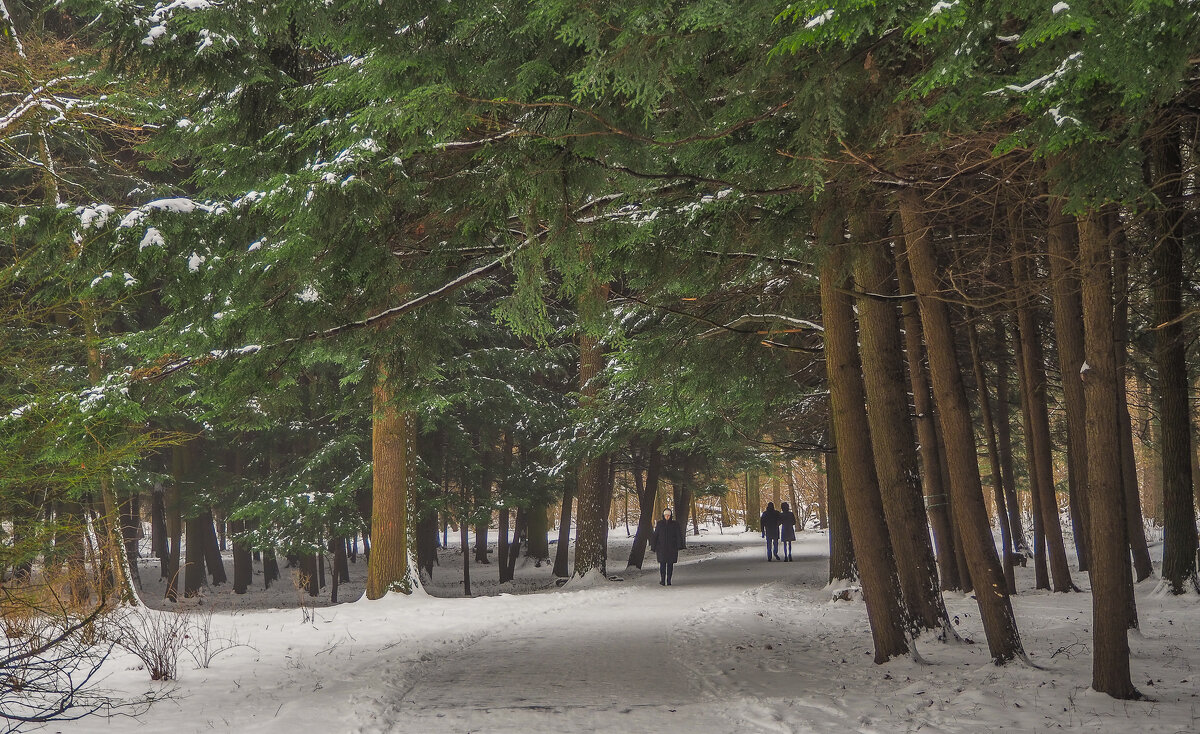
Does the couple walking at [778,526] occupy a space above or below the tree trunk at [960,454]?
below

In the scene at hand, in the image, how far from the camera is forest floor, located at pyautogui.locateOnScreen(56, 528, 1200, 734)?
19.4 feet

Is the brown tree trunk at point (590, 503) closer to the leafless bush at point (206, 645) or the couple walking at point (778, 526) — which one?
the couple walking at point (778, 526)

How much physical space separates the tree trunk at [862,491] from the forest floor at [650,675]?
37cm

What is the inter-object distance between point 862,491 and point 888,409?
87cm

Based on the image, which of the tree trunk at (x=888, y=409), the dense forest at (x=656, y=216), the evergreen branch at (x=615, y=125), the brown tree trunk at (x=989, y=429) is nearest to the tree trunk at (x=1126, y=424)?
the dense forest at (x=656, y=216)

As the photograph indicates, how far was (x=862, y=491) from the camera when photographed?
8055 mm

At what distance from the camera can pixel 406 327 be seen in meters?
8.36

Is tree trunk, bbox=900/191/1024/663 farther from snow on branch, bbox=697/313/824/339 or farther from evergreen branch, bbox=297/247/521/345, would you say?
evergreen branch, bbox=297/247/521/345

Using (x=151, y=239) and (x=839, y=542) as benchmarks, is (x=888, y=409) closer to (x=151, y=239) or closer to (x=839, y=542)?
(x=151, y=239)

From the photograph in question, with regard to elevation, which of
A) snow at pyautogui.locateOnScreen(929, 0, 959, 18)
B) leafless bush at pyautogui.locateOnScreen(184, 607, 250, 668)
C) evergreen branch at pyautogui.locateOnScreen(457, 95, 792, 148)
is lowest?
leafless bush at pyautogui.locateOnScreen(184, 607, 250, 668)

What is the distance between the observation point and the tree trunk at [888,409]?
809 cm

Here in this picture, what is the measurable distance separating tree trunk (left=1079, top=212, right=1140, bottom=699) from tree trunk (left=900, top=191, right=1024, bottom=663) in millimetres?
1411

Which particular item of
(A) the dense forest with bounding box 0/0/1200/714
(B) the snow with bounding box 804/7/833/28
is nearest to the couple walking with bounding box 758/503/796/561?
(A) the dense forest with bounding box 0/0/1200/714

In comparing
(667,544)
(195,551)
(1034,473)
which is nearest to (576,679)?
(1034,473)
